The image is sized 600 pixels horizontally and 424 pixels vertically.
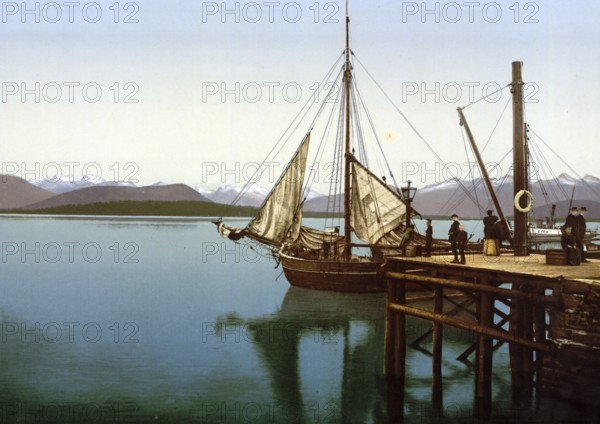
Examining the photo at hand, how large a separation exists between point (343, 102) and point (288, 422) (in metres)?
30.5

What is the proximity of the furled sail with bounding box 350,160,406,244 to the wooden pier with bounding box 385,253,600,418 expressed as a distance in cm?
2126

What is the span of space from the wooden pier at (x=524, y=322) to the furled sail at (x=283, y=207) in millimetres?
23862

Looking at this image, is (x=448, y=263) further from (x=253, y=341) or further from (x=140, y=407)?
(x=253, y=341)

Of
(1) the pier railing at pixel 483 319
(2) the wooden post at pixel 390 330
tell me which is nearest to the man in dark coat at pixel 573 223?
(1) the pier railing at pixel 483 319

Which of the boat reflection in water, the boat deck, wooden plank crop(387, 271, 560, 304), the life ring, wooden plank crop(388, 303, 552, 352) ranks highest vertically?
the life ring

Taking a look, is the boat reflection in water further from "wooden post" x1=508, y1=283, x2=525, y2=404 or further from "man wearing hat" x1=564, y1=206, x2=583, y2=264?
"man wearing hat" x1=564, y1=206, x2=583, y2=264

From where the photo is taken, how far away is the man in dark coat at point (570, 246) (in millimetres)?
16391

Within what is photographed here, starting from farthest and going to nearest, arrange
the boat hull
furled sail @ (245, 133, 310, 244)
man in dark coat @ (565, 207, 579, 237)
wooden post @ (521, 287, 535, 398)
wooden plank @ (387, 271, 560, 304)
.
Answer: furled sail @ (245, 133, 310, 244) → the boat hull → wooden post @ (521, 287, 535, 398) → man in dark coat @ (565, 207, 579, 237) → wooden plank @ (387, 271, 560, 304)

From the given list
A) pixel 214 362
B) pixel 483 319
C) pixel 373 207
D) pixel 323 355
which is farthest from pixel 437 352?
pixel 373 207

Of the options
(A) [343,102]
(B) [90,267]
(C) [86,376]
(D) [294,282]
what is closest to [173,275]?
(B) [90,267]

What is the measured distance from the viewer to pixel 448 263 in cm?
1714

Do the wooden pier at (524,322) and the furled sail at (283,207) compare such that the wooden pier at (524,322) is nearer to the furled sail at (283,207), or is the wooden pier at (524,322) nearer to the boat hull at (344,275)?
the boat hull at (344,275)

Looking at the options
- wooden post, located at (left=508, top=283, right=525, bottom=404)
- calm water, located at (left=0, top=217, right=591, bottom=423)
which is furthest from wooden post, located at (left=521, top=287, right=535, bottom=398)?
calm water, located at (left=0, top=217, right=591, bottom=423)

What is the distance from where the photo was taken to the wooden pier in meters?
13.2
